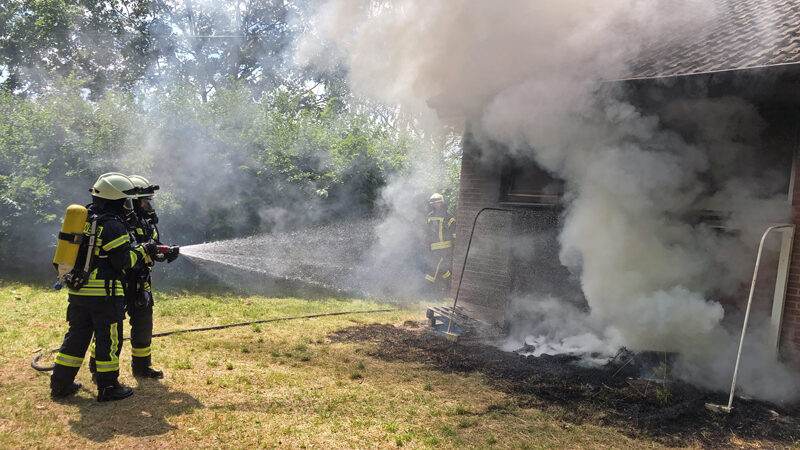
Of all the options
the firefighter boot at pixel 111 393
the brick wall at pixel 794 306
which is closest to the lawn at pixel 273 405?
the firefighter boot at pixel 111 393

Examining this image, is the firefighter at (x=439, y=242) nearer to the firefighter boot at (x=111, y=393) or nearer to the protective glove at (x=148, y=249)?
the protective glove at (x=148, y=249)

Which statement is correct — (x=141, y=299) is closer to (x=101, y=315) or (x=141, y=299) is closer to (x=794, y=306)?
(x=101, y=315)

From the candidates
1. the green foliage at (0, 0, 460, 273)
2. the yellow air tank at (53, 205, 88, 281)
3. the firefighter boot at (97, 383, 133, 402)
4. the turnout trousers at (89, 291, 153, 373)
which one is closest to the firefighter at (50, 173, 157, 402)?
the firefighter boot at (97, 383, 133, 402)

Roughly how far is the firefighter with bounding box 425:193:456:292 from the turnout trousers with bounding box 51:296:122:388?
7.26m

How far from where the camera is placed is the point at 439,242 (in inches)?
434

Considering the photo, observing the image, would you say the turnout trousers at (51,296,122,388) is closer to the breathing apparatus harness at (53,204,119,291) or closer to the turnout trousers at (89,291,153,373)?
the breathing apparatus harness at (53,204,119,291)

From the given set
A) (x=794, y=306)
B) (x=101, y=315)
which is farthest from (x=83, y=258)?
(x=794, y=306)

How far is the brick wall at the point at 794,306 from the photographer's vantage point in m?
4.87

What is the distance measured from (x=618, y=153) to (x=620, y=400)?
277cm

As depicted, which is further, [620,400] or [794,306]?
[794,306]

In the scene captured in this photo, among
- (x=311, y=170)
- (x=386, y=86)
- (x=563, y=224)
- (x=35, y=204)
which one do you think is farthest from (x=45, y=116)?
(x=563, y=224)

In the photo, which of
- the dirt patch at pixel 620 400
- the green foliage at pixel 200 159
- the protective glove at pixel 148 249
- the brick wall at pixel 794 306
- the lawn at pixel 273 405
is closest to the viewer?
the lawn at pixel 273 405

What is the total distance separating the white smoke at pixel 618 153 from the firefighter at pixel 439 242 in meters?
3.70

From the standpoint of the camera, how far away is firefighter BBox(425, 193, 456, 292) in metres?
11.0
